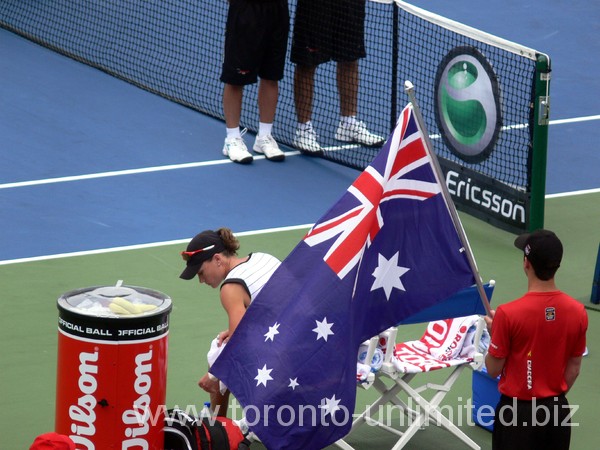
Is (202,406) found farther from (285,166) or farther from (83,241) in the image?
(285,166)

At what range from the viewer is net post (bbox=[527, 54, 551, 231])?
10.7 meters

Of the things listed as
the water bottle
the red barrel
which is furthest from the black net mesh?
the red barrel

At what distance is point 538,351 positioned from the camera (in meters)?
6.30

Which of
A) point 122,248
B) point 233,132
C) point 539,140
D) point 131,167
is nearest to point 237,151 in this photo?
point 233,132

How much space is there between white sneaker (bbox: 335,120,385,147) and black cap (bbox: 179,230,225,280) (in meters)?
5.57

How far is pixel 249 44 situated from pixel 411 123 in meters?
5.70

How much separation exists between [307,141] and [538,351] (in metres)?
6.88

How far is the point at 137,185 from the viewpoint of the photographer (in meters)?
11.9

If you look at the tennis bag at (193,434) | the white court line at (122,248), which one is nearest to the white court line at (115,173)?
the white court line at (122,248)

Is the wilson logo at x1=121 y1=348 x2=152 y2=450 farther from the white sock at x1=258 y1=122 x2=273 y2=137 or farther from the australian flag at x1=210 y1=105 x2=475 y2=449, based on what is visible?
the white sock at x1=258 y1=122 x2=273 y2=137

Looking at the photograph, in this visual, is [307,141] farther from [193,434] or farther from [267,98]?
[193,434]

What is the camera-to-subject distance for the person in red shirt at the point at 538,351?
6.26 metres

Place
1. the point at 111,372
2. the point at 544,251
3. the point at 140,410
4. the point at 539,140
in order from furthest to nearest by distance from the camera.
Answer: the point at 539,140, the point at 140,410, the point at 111,372, the point at 544,251

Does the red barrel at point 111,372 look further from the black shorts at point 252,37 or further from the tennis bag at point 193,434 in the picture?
the black shorts at point 252,37
